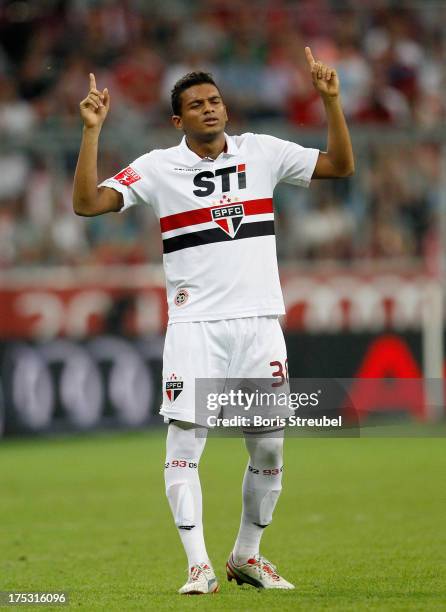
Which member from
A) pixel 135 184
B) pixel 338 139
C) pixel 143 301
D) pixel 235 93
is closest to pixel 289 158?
pixel 338 139

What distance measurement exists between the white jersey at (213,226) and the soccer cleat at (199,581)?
1209mm

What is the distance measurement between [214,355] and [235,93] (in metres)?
12.7

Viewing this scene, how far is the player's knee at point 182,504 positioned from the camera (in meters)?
6.51

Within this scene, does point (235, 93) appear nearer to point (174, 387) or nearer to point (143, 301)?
A: point (143, 301)

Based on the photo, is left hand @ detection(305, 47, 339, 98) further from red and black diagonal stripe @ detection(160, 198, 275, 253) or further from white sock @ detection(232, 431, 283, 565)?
white sock @ detection(232, 431, 283, 565)

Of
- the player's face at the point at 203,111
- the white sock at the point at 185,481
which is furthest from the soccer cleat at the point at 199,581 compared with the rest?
the player's face at the point at 203,111

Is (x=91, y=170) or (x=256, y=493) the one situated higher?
(x=91, y=170)

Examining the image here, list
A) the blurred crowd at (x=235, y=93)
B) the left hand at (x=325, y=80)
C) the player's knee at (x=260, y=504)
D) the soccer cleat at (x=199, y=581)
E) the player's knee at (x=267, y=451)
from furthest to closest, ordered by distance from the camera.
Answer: the blurred crowd at (x=235, y=93) < the player's knee at (x=260, y=504) < the player's knee at (x=267, y=451) < the left hand at (x=325, y=80) < the soccer cleat at (x=199, y=581)

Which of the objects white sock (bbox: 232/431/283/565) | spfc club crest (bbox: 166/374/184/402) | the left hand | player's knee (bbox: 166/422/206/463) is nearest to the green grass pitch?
white sock (bbox: 232/431/283/565)

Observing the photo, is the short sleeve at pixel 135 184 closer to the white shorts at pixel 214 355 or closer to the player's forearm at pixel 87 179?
the player's forearm at pixel 87 179

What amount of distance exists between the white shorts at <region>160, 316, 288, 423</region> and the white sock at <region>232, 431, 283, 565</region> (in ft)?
1.22

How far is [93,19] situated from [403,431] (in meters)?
7.54

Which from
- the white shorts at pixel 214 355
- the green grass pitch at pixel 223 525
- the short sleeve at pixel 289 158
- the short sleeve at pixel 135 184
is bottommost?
the green grass pitch at pixel 223 525

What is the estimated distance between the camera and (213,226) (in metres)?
6.68
